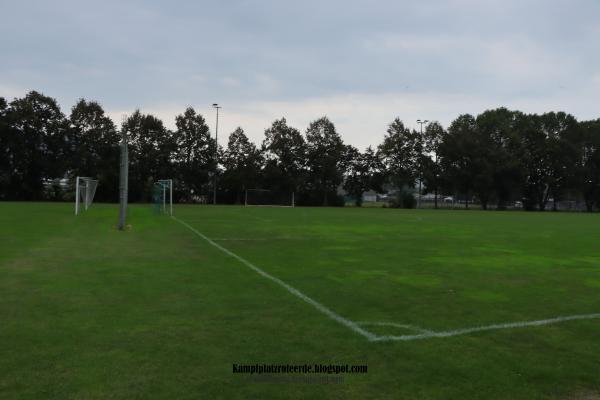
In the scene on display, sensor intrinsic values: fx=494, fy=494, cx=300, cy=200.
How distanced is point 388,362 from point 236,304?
2.59 meters

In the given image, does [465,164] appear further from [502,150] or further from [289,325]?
[289,325]

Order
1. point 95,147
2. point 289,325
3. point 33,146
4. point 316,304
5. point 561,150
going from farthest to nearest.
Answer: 1. point 561,150
2. point 95,147
3. point 33,146
4. point 316,304
5. point 289,325

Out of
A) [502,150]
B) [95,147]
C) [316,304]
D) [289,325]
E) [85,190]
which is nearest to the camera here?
[289,325]

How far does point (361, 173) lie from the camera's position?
6925 centimetres

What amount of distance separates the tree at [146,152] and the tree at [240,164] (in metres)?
7.18

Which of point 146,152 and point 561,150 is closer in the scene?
point 146,152

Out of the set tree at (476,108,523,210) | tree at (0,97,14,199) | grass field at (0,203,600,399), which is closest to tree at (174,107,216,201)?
tree at (0,97,14,199)

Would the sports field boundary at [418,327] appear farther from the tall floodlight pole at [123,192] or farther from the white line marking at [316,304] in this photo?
the tall floodlight pole at [123,192]

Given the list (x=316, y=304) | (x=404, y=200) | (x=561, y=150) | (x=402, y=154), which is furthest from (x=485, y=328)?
(x=561, y=150)

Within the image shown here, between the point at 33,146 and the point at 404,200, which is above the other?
the point at 33,146

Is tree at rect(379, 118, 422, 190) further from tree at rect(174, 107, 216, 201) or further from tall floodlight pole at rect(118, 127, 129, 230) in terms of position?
tall floodlight pole at rect(118, 127, 129, 230)

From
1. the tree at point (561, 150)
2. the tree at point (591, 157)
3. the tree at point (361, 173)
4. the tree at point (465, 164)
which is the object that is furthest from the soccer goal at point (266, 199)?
the tree at point (591, 157)

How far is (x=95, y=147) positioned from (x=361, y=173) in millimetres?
34674

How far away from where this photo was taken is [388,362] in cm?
421
